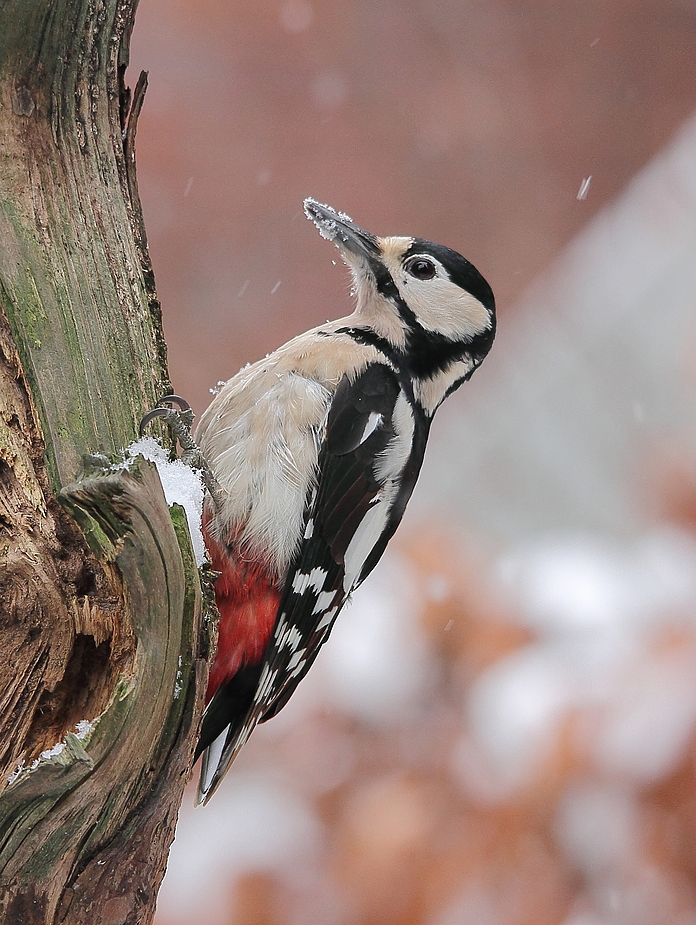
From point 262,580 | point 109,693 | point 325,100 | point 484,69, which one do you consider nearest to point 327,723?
point 262,580

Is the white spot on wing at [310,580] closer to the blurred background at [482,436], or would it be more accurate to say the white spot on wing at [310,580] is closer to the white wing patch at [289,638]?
the white wing patch at [289,638]

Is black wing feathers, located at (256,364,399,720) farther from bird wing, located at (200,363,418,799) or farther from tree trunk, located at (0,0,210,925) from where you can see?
tree trunk, located at (0,0,210,925)

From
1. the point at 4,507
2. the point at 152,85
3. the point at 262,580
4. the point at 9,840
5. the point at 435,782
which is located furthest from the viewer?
the point at 152,85

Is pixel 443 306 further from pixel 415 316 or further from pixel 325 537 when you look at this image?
pixel 325 537

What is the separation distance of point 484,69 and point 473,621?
1.66m

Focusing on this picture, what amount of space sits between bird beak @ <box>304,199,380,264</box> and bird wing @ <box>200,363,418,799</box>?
0.27m

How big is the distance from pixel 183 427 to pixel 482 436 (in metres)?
1.60

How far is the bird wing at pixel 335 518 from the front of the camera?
1306 mm

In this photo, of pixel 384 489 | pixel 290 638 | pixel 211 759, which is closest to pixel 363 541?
pixel 384 489

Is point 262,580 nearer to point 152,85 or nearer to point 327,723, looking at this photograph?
point 327,723

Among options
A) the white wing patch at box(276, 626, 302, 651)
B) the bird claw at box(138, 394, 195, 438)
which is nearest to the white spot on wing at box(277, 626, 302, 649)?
the white wing patch at box(276, 626, 302, 651)

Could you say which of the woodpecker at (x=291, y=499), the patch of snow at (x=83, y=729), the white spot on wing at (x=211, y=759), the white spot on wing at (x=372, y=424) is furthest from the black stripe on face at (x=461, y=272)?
the patch of snow at (x=83, y=729)

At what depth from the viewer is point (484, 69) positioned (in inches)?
98.7

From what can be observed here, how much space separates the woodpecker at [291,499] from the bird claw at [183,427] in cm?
2
